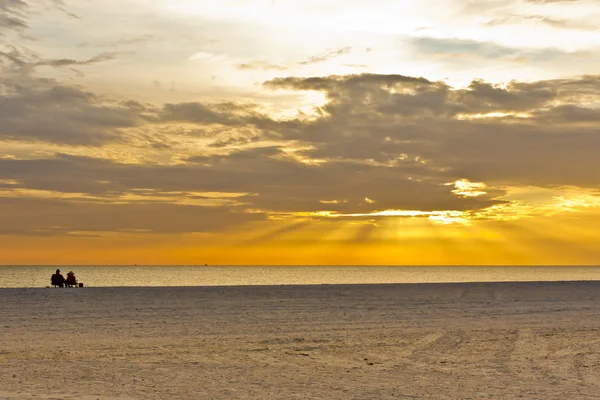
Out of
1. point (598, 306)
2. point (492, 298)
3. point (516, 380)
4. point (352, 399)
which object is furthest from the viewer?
point (492, 298)

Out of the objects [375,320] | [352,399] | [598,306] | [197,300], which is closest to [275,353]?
[352,399]

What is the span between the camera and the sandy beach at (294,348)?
47.9ft

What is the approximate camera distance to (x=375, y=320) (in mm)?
28062

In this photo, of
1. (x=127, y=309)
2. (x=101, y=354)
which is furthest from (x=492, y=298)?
(x=101, y=354)

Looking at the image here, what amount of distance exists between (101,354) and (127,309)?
12.7 metres

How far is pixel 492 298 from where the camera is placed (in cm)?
3922

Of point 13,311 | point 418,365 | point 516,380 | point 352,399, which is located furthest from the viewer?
point 13,311

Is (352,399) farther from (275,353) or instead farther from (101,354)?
(101,354)

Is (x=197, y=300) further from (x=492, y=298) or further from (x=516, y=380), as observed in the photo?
(x=516, y=380)

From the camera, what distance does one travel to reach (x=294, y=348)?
20.6 meters

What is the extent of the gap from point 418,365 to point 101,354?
27.4 feet

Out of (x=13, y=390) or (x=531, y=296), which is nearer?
(x=13, y=390)

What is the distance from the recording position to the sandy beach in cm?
1460

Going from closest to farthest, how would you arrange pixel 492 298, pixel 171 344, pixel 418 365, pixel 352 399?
pixel 352 399, pixel 418 365, pixel 171 344, pixel 492 298
